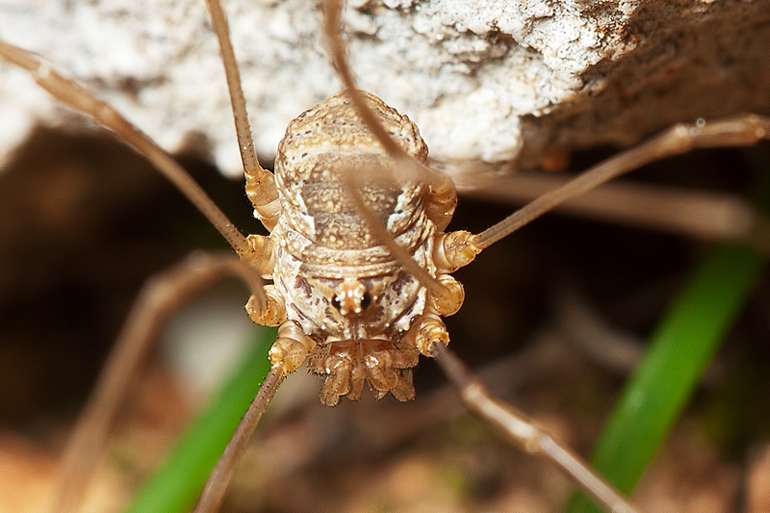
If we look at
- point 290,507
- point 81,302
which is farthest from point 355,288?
point 81,302

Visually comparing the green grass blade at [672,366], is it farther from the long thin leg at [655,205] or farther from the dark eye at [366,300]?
the dark eye at [366,300]

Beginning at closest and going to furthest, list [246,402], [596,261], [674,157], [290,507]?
1. [246,402]
2. [290,507]
3. [674,157]
4. [596,261]

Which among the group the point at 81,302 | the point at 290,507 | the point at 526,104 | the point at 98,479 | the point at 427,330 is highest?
the point at 526,104

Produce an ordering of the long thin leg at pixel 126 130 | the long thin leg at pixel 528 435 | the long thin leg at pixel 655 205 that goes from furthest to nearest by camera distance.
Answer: the long thin leg at pixel 655 205 → the long thin leg at pixel 126 130 → the long thin leg at pixel 528 435

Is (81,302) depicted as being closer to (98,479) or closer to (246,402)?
(98,479)

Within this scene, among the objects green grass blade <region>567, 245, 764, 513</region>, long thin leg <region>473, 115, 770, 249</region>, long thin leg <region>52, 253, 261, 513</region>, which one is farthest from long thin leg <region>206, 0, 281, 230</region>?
green grass blade <region>567, 245, 764, 513</region>

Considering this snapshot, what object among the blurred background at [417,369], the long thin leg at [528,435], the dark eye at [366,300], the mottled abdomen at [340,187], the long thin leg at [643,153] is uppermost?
the mottled abdomen at [340,187]

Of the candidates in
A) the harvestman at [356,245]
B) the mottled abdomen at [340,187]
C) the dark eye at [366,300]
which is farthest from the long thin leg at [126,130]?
the dark eye at [366,300]

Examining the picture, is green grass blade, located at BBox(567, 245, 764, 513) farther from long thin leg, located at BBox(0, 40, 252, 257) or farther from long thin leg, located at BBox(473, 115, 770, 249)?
long thin leg, located at BBox(0, 40, 252, 257)
